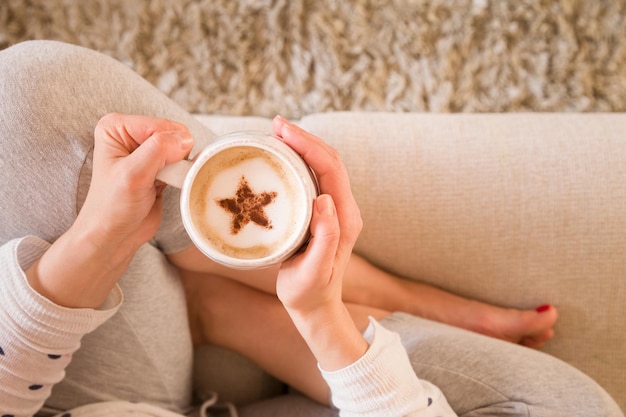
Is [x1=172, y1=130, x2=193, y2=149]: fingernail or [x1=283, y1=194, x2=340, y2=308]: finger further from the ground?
[x1=172, y1=130, x2=193, y2=149]: fingernail

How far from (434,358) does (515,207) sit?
0.33 meters

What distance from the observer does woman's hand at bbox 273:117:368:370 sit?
0.62 meters

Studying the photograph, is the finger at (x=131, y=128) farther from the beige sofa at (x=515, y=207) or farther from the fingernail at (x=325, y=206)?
the beige sofa at (x=515, y=207)

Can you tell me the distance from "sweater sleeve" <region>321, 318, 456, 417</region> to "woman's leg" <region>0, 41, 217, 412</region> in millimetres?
329

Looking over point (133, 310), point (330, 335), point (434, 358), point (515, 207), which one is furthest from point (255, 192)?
point (515, 207)

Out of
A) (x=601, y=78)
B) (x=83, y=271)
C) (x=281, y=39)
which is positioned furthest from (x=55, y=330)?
(x=601, y=78)

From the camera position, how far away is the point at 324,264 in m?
0.64

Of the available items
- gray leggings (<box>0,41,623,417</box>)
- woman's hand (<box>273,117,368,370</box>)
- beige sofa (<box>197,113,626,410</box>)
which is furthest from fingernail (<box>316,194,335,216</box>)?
beige sofa (<box>197,113,626,410</box>)

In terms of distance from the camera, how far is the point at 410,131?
3.43ft

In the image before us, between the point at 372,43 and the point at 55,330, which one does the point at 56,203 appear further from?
the point at 372,43

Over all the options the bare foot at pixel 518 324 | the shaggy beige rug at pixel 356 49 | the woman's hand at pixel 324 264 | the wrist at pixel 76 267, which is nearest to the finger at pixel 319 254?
the woman's hand at pixel 324 264

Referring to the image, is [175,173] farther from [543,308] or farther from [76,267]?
[543,308]

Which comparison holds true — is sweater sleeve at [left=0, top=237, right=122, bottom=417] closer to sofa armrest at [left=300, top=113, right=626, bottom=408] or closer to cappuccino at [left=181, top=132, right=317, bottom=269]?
cappuccino at [left=181, top=132, right=317, bottom=269]

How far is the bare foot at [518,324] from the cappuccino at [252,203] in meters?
0.58
